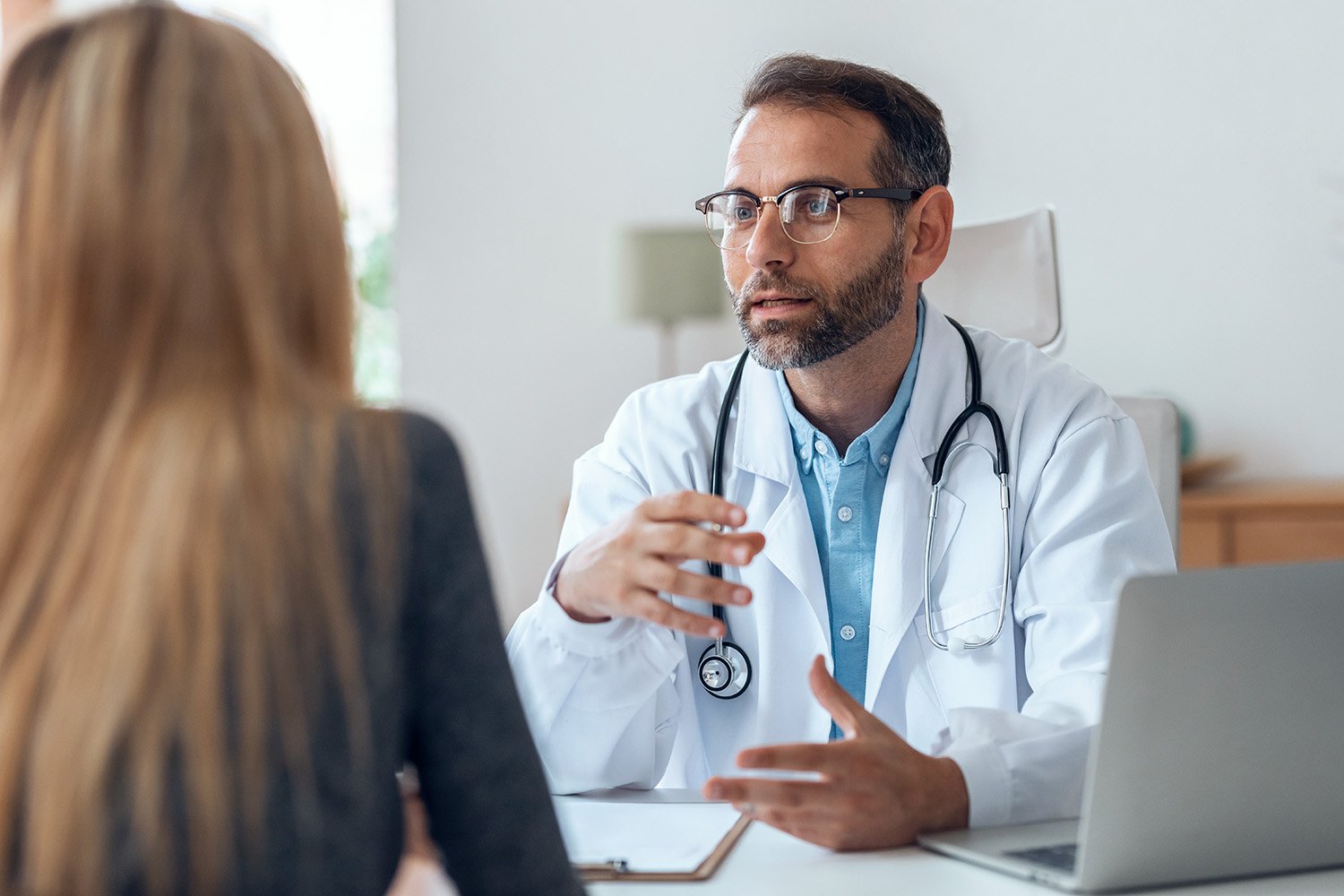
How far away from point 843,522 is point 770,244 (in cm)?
37

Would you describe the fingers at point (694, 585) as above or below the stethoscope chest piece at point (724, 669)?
above

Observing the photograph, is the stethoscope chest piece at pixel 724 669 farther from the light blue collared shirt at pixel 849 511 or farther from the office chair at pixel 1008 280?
the office chair at pixel 1008 280

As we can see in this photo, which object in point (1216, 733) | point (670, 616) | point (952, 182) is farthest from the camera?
point (952, 182)

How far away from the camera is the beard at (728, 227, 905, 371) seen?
1.68 meters

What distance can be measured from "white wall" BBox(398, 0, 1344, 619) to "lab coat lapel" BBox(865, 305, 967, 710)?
5.05 feet

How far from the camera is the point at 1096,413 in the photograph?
1.59 metres

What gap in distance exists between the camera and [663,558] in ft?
3.96

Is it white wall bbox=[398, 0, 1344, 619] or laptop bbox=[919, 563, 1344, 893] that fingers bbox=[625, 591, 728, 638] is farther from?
white wall bbox=[398, 0, 1344, 619]

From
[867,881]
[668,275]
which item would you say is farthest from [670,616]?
[668,275]

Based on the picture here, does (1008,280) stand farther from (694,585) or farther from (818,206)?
A: (694,585)

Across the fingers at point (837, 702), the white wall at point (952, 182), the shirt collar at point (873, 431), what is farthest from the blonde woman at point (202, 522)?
the white wall at point (952, 182)

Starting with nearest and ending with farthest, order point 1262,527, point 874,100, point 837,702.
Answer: point 837,702 < point 874,100 < point 1262,527

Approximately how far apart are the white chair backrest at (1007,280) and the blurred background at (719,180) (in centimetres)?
152

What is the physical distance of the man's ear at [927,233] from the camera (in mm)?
1803
